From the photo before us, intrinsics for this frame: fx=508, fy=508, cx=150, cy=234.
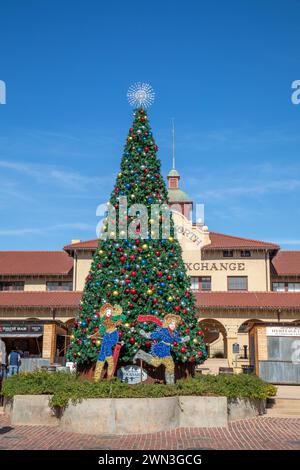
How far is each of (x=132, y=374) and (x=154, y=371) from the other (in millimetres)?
→ 659

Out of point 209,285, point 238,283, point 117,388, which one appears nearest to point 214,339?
point 209,285

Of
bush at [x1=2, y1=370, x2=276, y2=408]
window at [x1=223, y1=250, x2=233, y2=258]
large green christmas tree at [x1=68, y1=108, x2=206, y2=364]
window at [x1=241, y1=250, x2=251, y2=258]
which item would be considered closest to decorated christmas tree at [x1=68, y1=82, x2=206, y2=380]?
large green christmas tree at [x1=68, y1=108, x2=206, y2=364]

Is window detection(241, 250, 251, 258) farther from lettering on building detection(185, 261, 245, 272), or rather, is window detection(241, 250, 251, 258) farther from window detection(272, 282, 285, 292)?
window detection(272, 282, 285, 292)

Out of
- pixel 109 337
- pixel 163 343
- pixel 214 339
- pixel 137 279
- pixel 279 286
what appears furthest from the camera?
pixel 279 286

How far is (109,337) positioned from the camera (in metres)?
13.4

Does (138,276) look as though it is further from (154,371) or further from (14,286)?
(14,286)

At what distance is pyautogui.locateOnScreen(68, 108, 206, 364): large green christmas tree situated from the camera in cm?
1438

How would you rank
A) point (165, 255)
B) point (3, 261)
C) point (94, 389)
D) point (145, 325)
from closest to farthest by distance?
1. point (94, 389)
2. point (145, 325)
3. point (165, 255)
4. point (3, 261)

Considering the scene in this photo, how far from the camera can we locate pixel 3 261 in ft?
139

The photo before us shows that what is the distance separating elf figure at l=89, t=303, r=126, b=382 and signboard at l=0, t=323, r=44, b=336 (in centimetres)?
1509

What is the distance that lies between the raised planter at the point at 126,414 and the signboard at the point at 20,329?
14854 millimetres
